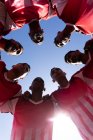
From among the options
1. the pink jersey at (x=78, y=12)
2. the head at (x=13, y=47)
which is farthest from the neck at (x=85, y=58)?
the head at (x=13, y=47)

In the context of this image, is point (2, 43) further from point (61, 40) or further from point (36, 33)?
point (61, 40)

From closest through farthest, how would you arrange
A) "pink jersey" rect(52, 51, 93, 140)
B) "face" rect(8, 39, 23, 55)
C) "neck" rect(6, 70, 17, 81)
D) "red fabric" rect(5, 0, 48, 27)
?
"neck" rect(6, 70, 17, 81) < "pink jersey" rect(52, 51, 93, 140) < "face" rect(8, 39, 23, 55) < "red fabric" rect(5, 0, 48, 27)

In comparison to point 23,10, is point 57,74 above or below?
below

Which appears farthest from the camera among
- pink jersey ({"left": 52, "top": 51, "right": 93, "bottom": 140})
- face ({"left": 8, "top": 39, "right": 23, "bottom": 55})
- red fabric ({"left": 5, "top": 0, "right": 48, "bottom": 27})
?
red fabric ({"left": 5, "top": 0, "right": 48, "bottom": 27})

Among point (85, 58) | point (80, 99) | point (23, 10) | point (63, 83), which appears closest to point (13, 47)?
point (23, 10)

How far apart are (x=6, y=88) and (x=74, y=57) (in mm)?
951

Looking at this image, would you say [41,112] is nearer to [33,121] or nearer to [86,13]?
[33,121]

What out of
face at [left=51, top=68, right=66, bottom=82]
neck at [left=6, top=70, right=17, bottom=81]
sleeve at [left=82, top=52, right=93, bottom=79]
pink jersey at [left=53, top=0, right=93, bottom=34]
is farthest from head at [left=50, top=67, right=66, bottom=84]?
pink jersey at [left=53, top=0, right=93, bottom=34]

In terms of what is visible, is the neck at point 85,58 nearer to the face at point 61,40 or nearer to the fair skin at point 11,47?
the face at point 61,40

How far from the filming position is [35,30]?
5.89 metres

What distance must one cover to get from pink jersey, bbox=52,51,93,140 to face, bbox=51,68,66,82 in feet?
0.58

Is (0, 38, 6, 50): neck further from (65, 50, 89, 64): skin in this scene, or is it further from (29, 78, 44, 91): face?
(65, 50, 89, 64): skin

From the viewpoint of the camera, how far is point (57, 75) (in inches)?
220

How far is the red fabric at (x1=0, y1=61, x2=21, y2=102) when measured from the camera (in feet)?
18.1
